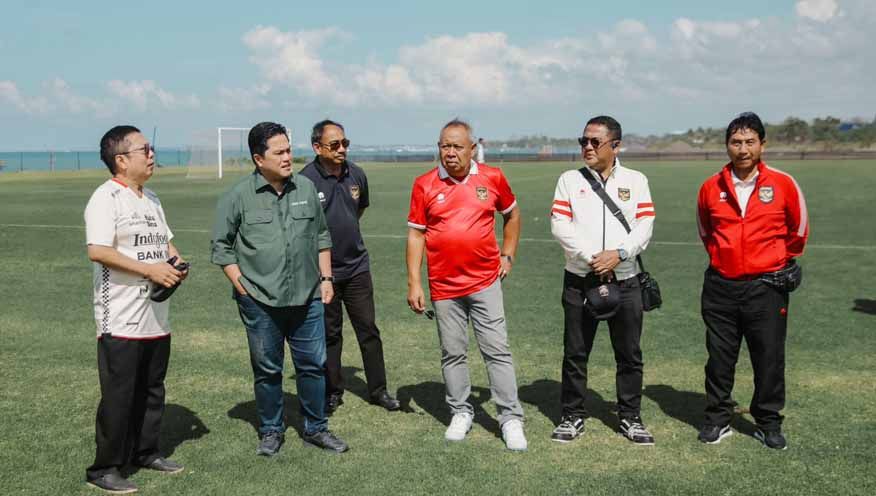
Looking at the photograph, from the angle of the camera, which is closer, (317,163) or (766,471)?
(766,471)

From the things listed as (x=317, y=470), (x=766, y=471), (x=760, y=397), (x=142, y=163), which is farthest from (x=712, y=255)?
(x=142, y=163)

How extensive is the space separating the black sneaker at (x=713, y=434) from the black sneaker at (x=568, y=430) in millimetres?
793

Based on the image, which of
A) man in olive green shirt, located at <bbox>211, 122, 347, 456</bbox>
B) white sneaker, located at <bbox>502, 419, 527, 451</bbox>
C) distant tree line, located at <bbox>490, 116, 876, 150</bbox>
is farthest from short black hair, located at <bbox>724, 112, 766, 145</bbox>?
distant tree line, located at <bbox>490, 116, 876, 150</bbox>

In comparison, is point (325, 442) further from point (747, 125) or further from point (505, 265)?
point (747, 125)

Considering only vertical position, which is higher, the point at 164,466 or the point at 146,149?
the point at 146,149

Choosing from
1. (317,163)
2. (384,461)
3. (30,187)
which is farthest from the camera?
(30,187)

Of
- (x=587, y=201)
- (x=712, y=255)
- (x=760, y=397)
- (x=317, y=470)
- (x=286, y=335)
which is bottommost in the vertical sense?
(x=317, y=470)

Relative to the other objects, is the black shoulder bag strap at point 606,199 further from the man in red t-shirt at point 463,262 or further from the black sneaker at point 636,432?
the black sneaker at point 636,432

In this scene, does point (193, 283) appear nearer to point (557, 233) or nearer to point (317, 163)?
point (317, 163)

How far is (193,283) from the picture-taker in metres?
11.4

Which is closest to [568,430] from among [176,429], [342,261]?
[342,261]

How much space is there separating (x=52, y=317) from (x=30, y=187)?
28414mm

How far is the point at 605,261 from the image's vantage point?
5.26 metres

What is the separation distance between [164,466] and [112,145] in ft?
6.30
